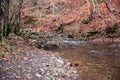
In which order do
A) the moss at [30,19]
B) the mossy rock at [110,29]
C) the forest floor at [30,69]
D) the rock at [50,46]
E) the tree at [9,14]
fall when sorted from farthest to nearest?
the moss at [30,19]
the mossy rock at [110,29]
the rock at [50,46]
the tree at [9,14]
the forest floor at [30,69]

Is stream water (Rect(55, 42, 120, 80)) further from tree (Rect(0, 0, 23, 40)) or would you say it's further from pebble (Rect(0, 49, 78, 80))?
tree (Rect(0, 0, 23, 40))

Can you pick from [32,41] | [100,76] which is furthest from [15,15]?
[100,76]

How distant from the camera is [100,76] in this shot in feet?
37.3

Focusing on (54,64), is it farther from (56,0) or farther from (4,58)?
(56,0)

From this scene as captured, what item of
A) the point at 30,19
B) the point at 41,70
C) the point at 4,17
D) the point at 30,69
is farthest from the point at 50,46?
the point at 30,19

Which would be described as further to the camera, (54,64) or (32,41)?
(32,41)

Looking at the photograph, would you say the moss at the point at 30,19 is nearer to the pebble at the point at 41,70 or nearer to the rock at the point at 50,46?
the rock at the point at 50,46

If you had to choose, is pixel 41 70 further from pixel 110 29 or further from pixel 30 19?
pixel 30 19

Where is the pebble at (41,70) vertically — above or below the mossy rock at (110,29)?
below

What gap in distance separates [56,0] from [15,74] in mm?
31182

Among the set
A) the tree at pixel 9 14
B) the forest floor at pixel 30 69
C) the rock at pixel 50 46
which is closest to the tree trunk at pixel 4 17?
the tree at pixel 9 14

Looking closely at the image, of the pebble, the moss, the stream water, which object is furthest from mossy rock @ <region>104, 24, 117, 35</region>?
the moss

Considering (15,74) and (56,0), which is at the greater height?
(56,0)

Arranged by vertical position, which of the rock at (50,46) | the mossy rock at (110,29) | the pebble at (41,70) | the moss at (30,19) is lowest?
the rock at (50,46)
